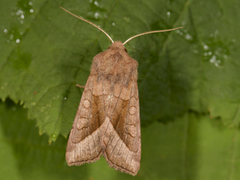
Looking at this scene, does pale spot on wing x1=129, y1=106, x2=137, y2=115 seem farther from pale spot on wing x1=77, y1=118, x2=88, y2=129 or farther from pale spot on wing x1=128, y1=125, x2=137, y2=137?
pale spot on wing x1=77, y1=118, x2=88, y2=129

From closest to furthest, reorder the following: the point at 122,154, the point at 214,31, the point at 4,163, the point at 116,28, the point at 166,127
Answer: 1. the point at 122,154
2. the point at 116,28
3. the point at 214,31
4. the point at 4,163
5. the point at 166,127

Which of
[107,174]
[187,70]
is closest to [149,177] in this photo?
[107,174]

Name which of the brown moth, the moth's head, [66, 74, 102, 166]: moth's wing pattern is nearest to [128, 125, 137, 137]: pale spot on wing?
the brown moth

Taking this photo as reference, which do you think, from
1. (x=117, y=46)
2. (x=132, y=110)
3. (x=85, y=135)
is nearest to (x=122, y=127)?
(x=132, y=110)

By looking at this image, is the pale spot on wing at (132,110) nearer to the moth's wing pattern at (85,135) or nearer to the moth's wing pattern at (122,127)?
the moth's wing pattern at (122,127)

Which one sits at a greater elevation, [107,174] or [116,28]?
[116,28]

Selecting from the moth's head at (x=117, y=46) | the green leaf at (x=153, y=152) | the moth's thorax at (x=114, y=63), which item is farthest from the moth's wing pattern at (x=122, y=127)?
the green leaf at (x=153, y=152)

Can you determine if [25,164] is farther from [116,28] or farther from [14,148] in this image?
[116,28]
